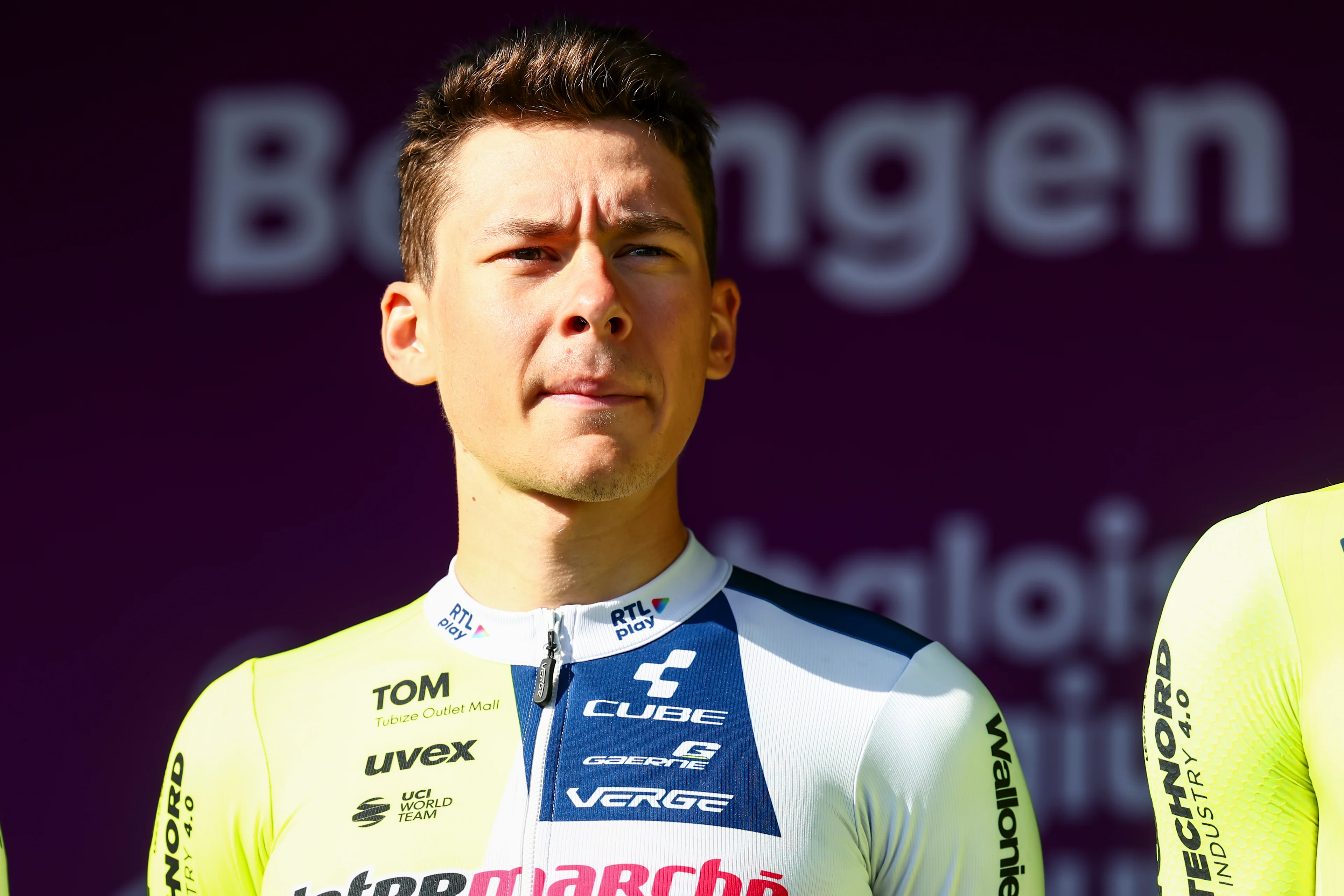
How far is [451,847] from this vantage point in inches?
63.9

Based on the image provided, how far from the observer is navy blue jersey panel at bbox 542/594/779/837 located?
1605mm

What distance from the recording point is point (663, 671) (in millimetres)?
1733

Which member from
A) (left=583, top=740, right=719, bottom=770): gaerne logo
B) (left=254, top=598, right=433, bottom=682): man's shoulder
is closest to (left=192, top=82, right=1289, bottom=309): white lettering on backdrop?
(left=254, top=598, right=433, bottom=682): man's shoulder

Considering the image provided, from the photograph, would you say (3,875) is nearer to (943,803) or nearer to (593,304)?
(593,304)

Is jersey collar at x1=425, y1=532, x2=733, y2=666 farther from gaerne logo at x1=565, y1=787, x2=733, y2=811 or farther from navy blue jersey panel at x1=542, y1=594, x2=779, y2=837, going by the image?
gaerne logo at x1=565, y1=787, x2=733, y2=811

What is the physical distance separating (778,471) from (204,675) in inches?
51.9

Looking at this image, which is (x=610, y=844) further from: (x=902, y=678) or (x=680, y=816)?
(x=902, y=678)

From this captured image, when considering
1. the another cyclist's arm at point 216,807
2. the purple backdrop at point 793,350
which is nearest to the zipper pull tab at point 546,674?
the another cyclist's arm at point 216,807

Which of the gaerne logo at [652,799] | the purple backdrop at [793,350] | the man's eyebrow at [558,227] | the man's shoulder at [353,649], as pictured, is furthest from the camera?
the purple backdrop at [793,350]

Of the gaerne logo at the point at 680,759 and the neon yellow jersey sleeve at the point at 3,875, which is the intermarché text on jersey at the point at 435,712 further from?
the neon yellow jersey sleeve at the point at 3,875

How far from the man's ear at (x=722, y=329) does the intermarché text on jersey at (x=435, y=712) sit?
489 mm

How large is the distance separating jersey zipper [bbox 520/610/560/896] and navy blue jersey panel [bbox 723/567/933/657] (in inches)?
9.5

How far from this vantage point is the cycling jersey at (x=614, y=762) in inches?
62.6

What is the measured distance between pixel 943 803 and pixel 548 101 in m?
0.94
